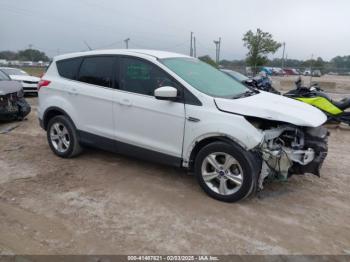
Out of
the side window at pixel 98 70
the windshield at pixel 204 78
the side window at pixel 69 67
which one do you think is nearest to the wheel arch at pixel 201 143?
the windshield at pixel 204 78

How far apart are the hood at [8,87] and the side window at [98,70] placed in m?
3.60

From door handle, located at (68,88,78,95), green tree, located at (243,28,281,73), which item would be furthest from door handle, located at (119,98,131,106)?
green tree, located at (243,28,281,73)

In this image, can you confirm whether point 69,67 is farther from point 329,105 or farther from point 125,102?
point 329,105

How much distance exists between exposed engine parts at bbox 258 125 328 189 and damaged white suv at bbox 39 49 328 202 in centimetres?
1

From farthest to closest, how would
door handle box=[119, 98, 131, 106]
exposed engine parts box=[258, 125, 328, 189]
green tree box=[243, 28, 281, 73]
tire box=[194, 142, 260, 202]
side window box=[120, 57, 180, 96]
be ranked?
1. green tree box=[243, 28, 281, 73]
2. door handle box=[119, 98, 131, 106]
3. side window box=[120, 57, 180, 96]
4. exposed engine parts box=[258, 125, 328, 189]
5. tire box=[194, 142, 260, 202]

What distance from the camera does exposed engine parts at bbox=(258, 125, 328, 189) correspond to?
387 cm

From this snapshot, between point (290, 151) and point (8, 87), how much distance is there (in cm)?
705

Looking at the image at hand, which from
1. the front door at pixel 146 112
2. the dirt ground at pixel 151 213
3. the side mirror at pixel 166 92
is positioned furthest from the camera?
the front door at pixel 146 112

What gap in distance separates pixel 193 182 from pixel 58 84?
2.78 meters

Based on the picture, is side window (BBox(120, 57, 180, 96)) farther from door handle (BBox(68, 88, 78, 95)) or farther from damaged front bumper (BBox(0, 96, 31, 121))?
damaged front bumper (BBox(0, 96, 31, 121))

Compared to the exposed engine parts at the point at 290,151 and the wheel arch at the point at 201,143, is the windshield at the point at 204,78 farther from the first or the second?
the exposed engine parts at the point at 290,151

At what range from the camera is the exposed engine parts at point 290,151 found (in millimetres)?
3871

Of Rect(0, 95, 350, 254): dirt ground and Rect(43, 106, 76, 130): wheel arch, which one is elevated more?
Rect(43, 106, 76, 130): wheel arch

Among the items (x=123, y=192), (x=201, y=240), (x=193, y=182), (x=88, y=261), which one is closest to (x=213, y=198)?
(x=193, y=182)
